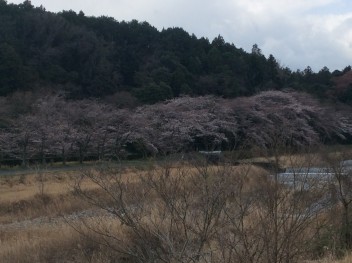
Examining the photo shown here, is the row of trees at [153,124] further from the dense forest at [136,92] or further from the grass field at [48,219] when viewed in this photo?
the grass field at [48,219]

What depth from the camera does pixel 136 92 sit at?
45.5 metres

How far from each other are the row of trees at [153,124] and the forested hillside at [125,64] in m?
4.63

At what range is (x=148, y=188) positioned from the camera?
773 cm

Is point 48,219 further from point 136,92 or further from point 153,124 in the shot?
point 136,92

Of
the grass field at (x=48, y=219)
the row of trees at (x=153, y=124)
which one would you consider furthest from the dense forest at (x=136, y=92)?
the grass field at (x=48, y=219)

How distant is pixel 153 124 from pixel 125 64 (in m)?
18.5

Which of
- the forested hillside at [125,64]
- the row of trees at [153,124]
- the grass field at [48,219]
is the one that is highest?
the forested hillside at [125,64]

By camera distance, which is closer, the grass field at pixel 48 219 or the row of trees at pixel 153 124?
the grass field at pixel 48 219

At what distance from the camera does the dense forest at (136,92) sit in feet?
116

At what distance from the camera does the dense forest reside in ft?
116

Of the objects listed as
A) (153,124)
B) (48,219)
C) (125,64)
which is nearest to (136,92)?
(153,124)

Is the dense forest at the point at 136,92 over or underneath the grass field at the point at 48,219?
over

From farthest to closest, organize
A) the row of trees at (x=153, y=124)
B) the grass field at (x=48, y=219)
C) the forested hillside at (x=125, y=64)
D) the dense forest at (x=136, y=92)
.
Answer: the forested hillside at (x=125, y=64)
the dense forest at (x=136, y=92)
the row of trees at (x=153, y=124)
the grass field at (x=48, y=219)

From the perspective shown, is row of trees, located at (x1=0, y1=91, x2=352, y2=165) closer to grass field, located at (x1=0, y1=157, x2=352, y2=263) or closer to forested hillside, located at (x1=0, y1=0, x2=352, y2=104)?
forested hillside, located at (x1=0, y1=0, x2=352, y2=104)
